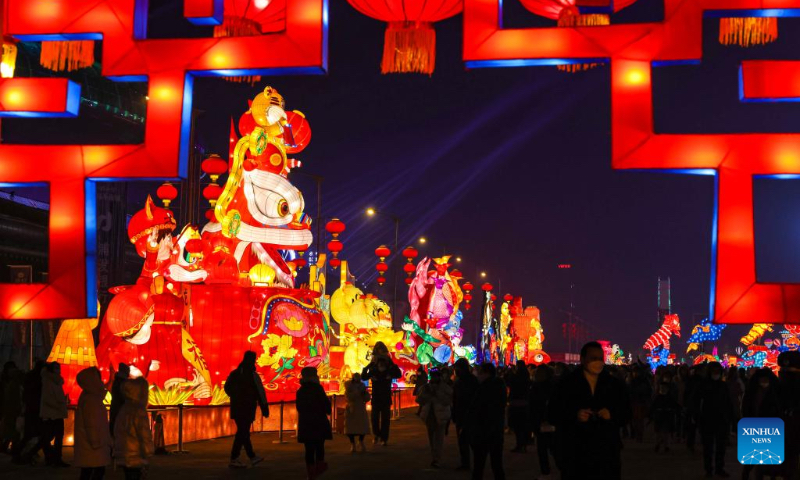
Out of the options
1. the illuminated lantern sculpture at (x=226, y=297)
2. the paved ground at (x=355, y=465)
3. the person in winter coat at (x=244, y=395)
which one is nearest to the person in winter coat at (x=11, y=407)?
the paved ground at (x=355, y=465)

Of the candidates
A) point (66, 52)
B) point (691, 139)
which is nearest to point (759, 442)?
point (691, 139)

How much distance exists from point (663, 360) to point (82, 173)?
A: 2817 inches

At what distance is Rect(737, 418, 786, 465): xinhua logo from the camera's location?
34.0ft

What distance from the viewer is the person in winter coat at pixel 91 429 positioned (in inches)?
429

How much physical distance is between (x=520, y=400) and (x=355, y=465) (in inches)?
139

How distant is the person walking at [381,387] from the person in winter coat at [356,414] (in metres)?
0.44

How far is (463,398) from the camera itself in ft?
45.8

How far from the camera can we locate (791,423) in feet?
37.7

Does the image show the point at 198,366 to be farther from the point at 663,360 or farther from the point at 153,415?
the point at 663,360

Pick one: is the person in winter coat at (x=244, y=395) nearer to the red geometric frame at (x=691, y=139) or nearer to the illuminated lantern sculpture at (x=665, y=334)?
the red geometric frame at (x=691, y=139)

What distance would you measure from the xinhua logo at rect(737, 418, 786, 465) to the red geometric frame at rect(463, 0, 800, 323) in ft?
6.36

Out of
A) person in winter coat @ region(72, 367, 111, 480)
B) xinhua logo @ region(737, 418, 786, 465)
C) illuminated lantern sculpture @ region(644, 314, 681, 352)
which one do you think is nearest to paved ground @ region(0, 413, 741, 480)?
person in winter coat @ region(72, 367, 111, 480)

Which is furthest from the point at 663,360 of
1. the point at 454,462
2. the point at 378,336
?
the point at 454,462

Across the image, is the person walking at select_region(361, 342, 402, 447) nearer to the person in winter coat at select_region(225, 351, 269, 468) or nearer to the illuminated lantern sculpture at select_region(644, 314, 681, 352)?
the person in winter coat at select_region(225, 351, 269, 468)
